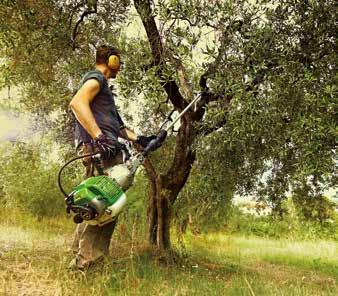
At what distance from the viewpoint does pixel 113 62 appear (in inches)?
254

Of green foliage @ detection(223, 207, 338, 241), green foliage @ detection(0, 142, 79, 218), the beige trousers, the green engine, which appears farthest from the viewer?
green foliage @ detection(223, 207, 338, 241)

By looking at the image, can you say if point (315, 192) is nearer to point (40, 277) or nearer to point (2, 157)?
point (40, 277)

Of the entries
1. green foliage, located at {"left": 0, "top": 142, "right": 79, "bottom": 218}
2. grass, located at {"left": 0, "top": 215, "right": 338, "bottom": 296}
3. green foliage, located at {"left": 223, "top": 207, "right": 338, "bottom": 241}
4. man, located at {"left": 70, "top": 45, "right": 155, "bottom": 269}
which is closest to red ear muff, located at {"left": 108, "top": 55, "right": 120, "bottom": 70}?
man, located at {"left": 70, "top": 45, "right": 155, "bottom": 269}

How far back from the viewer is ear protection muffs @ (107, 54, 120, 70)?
6441 millimetres

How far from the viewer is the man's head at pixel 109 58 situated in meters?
6.46

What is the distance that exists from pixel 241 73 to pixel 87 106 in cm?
303

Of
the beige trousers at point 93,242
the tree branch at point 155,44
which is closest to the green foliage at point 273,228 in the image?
the tree branch at point 155,44

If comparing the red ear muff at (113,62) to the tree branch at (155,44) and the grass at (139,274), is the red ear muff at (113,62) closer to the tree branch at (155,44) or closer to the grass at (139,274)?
the tree branch at (155,44)

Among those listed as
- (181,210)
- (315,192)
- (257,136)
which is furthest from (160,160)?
(257,136)

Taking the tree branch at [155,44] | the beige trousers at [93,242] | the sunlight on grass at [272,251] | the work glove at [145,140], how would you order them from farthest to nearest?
the sunlight on grass at [272,251]
the tree branch at [155,44]
the work glove at [145,140]
the beige trousers at [93,242]

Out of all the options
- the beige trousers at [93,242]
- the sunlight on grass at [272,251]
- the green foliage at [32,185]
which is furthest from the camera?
the green foliage at [32,185]

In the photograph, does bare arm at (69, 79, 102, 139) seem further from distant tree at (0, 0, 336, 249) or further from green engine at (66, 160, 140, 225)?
distant tree at (0, 0, 336, 249)

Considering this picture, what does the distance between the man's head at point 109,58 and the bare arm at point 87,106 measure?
1.37ft

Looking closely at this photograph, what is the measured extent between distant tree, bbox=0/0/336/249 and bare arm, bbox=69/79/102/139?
83.7 inches
